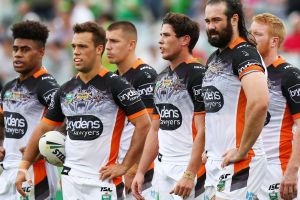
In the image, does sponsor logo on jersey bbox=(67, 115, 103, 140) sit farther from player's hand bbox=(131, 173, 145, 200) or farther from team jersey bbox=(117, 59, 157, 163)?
team jersey bbox=(117, 59, 157, 163)

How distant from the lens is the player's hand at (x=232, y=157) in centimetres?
864

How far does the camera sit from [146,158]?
1005 centimetres

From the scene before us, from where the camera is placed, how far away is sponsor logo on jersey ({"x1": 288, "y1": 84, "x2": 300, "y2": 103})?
387 inches

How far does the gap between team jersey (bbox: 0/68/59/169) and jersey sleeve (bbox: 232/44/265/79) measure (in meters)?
2.66

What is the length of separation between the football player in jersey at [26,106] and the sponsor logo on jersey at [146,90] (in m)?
1.07

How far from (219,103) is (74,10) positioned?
41.3 feet

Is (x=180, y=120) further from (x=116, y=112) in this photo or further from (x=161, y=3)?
(x=161, y=3)

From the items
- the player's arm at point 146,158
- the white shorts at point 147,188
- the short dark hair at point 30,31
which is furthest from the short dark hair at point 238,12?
the white shorts at point 147,188

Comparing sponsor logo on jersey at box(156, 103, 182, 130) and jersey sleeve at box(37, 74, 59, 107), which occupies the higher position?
jersey sleeve at box(37, 74, 59, 107)

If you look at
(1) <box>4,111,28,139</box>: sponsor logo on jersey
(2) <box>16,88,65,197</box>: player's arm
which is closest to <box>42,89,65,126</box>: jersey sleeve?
(2) <box>16,88,65,197</box>: player's arm

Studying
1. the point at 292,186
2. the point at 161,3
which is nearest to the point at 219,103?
the point at 292,186

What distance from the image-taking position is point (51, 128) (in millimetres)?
10164

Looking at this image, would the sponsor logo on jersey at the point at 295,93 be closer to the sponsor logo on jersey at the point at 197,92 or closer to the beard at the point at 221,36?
the sponsor logo on jersey at the point at 197,92

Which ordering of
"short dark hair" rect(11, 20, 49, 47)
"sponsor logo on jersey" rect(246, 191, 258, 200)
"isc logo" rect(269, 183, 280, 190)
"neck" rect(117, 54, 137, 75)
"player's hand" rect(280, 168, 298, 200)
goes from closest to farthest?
"sponsor logo on jersey" rect(246, 191, 258, 200)
"player's hand" rect(280, 168, 298, 200)
"isc logo" rect(269, 183, 280, 190)
"short dark hair" rect(11, 20, 49, 47)
"neck" rect(117, 54, 137, 75)
